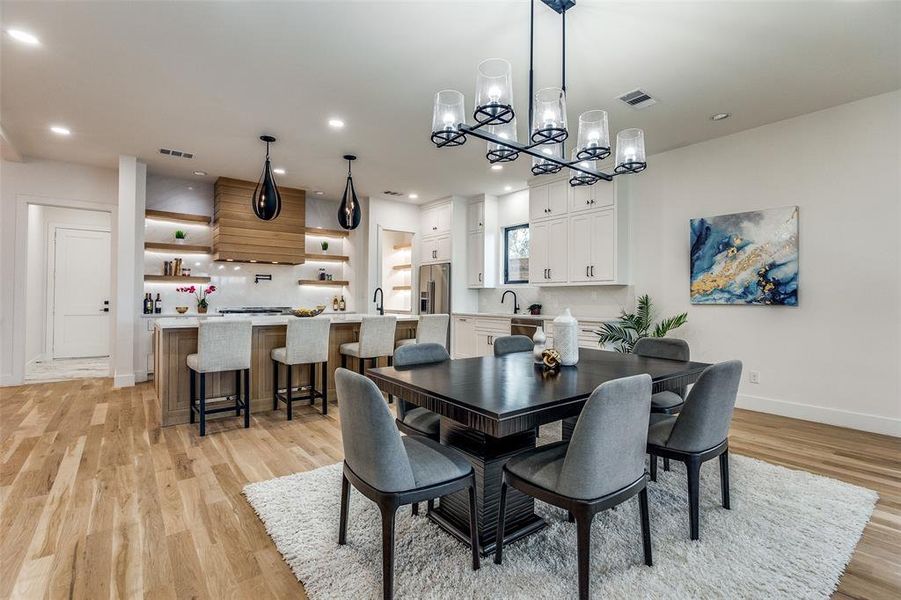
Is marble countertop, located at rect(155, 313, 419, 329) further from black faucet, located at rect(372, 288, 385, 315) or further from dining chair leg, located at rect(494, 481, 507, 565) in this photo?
dining chair leg, located at rect(494, 481, 507, 565)

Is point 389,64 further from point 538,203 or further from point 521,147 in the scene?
point 538,203

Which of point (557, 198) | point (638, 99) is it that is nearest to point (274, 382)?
point (557, 198)

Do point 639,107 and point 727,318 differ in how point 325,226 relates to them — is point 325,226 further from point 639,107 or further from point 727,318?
point 727,318

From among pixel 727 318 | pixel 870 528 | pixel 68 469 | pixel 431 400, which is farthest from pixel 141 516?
pixel 727 318

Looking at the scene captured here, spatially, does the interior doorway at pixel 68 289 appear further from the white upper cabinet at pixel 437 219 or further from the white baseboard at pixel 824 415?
the white baseboard at pixel 824 415

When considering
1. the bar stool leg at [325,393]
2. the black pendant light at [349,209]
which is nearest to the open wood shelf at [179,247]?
the black pendant light at [349,209]

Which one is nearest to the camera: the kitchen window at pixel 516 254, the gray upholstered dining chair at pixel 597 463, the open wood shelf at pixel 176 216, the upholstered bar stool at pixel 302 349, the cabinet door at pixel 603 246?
the gray upholstered dining chair at pixel 597 463

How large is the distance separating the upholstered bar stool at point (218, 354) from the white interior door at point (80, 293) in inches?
213

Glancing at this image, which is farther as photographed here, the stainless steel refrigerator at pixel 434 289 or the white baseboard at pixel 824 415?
the stainless steel refrigerator at pixel 434 289

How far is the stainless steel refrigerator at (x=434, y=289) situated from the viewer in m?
7.09

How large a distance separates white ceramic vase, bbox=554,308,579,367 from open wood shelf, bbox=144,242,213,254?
5885 mm

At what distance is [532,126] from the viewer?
2514 mm

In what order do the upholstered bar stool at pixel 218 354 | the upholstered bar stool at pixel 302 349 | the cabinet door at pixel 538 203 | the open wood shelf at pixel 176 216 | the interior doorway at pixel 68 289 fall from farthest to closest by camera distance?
the interior doorway at pixel 68 289
the open wood shelf at pixel 176 216
the cabinet door at pixel 538 203
the upholstered bar stool at pixel 302 349
the upholstered bar stool at pixel 218 354

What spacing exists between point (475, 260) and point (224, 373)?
4208mm
